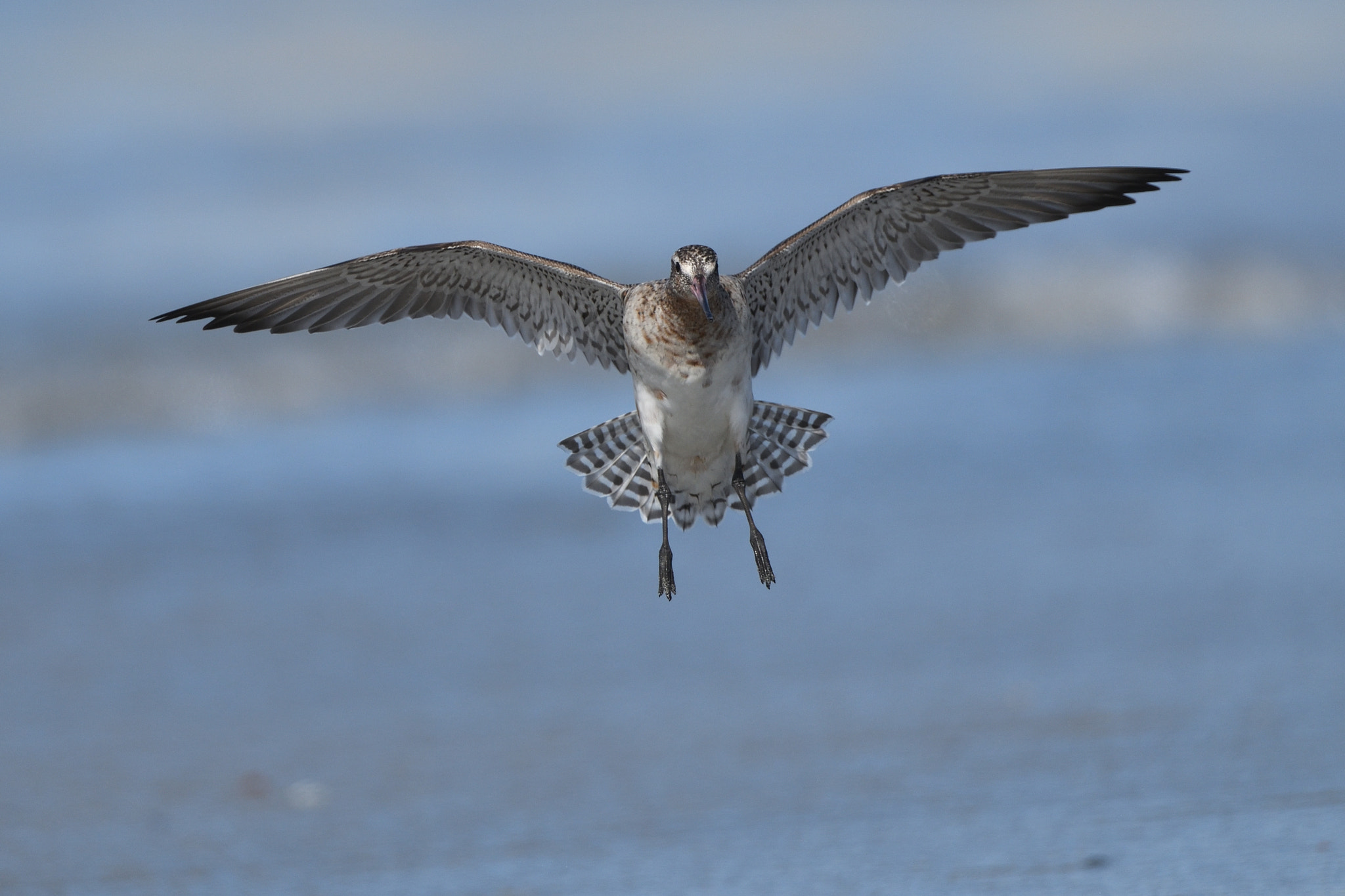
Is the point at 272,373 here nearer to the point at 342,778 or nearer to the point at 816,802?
the point at 342,778

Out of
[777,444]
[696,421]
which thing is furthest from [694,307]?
[777,444]

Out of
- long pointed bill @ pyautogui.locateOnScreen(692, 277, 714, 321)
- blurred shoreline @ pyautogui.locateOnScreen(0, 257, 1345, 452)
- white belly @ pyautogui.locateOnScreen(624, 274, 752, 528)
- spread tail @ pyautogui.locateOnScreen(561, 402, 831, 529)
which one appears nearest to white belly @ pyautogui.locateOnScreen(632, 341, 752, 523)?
white belly @ pyautogui.locateOnScreen(624, 274, 752, 528)

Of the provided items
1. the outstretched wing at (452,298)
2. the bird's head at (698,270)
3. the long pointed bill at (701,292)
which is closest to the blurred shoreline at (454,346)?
the outstretched wing at (452,298)

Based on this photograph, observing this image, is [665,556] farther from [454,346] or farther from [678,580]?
[454,346]

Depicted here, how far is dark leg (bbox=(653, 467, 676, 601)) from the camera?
5840mm

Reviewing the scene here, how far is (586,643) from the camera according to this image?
22.1 ft

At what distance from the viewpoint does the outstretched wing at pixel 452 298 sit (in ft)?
19.8

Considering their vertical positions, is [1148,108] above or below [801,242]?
above

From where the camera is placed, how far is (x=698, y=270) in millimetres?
5539

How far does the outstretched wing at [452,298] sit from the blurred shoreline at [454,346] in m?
4.92

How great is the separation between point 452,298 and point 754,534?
4.82 feet

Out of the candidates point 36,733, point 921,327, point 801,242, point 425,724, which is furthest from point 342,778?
point 921,327

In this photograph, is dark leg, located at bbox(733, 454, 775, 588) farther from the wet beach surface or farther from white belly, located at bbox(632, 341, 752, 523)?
the wet beach surface

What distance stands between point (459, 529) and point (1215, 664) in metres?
3.65
